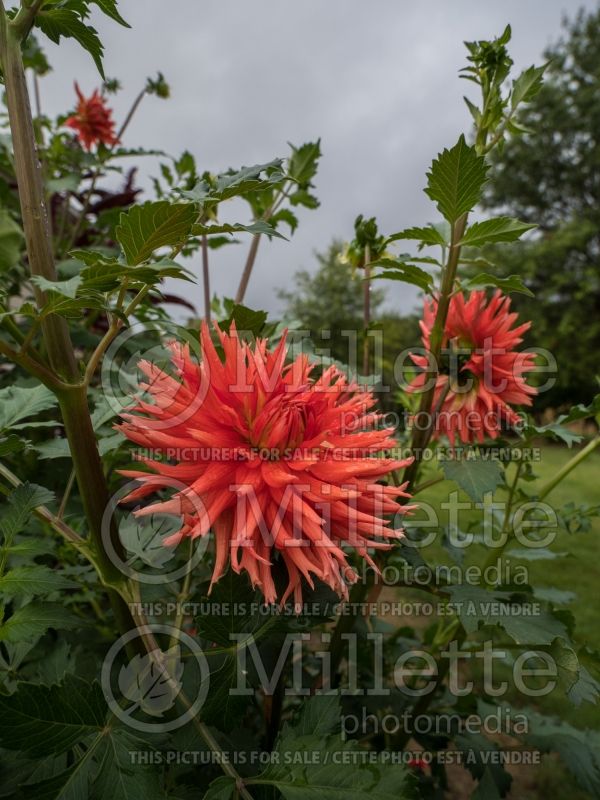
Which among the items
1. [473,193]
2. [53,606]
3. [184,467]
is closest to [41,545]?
[53,606]

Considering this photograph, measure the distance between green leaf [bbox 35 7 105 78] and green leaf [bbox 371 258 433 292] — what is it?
1.51 feet

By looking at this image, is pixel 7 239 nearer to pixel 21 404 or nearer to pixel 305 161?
pixel 21 404

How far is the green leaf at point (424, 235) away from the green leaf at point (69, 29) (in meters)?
0.47

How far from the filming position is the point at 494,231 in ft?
2.63

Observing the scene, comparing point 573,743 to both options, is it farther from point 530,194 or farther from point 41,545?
point 530,194

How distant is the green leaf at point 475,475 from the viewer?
785mm

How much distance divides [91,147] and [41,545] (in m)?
2.41

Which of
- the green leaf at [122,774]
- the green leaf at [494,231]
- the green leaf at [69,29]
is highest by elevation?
the green leaf at [69,29]

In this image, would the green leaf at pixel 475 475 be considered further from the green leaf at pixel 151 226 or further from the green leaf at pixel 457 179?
the green leaf at pixel 151 226

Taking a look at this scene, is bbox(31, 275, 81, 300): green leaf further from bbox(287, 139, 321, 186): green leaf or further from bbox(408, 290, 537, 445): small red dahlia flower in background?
bbox(287, 139, 321, 186): green leaf

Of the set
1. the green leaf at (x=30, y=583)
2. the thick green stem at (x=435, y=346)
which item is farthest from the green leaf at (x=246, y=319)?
the green leaf at (x=30, y=583)

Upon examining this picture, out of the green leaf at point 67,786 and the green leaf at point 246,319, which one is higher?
the green leaf at point 246,319

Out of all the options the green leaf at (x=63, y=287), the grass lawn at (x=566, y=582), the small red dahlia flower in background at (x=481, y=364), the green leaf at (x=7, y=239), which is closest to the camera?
the green leaf at (x=7, y=239)

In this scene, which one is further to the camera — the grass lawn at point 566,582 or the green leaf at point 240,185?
the grass lawn at point 566,582
